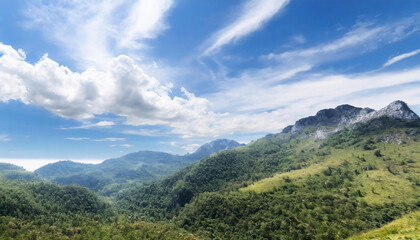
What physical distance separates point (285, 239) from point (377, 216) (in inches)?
3077

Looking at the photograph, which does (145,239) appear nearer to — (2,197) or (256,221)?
(256,221)

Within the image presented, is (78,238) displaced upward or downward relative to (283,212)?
upward

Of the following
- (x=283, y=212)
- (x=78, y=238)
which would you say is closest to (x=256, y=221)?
(x=283, y=212)

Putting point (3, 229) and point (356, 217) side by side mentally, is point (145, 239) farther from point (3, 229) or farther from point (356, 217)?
point (356, 217)

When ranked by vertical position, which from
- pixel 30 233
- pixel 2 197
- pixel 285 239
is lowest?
pixel 285 239

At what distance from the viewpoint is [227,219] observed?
197750 mm

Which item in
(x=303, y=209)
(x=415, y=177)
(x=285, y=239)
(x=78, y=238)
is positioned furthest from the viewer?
(x=415, y=177)

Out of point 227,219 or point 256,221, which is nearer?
point 256,221

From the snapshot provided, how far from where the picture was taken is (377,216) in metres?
150

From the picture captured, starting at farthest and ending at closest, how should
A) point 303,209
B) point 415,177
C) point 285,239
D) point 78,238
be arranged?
point 415,177 → point 303,209 → point 78,238 → point 285,239

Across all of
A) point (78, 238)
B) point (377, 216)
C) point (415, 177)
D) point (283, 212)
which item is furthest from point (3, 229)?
point (415, 177)

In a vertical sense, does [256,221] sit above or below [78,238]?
below

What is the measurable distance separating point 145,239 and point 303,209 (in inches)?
5630

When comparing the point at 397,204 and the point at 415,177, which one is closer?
the point at 397,204
